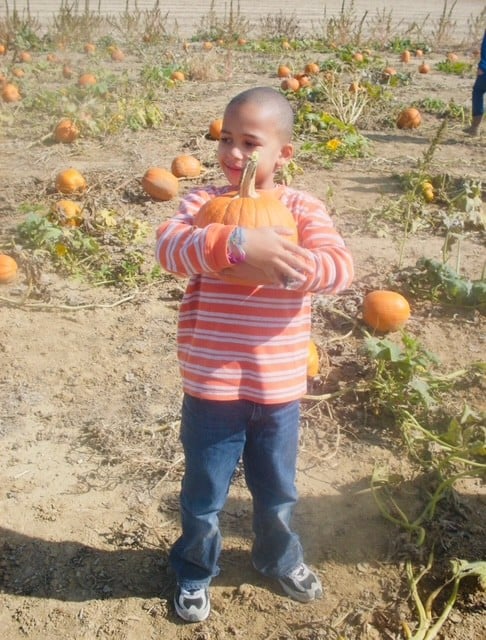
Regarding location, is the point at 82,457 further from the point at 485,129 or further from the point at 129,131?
the point at 485,129

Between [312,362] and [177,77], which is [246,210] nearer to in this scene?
[312,362]

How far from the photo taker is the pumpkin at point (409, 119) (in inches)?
344

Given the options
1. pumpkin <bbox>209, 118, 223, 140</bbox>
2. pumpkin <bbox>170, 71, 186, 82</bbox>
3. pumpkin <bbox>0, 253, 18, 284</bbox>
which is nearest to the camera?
pumpkin <bbox>0, 253, 18, 284</bbox>

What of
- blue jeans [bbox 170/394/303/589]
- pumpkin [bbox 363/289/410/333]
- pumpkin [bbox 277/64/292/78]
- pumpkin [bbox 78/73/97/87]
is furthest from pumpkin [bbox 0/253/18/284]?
pumpkin [bbox 277/64/292/78]

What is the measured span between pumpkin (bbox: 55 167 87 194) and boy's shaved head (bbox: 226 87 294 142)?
408 centimetres

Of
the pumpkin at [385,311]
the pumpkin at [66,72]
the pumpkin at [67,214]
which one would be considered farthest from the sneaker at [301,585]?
the pumpkin at [66,72]

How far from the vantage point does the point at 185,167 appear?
639 cm

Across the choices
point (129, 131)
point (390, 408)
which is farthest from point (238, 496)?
point (129, 131)

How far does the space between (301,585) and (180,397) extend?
52.0 inches

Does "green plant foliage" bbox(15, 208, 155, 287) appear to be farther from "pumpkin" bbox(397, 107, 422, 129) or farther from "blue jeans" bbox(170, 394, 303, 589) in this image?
"pumpkin" bbox(397, 107, 422, 129)

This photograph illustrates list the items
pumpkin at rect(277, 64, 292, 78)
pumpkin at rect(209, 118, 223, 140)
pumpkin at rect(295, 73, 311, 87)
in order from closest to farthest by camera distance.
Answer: pumpkin at rect(209, 118, 223, 140) < pumpkin at rect(295, 73, 311, 87) < pumpkin at rect(277, 64, 292, 78)

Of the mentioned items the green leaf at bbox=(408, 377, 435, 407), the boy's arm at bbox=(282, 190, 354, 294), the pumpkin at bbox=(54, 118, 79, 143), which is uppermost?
the boy's arm at bbox=(282, 190, 354, 294)

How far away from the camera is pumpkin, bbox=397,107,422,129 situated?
8742 millimetres

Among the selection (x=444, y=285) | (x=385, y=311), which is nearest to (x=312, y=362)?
(x=385, y=311)
